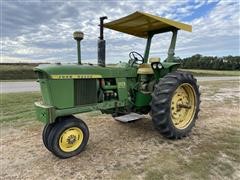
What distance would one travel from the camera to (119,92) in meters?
4.04

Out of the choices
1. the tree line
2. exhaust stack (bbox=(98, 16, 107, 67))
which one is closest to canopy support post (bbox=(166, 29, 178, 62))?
exhaust stack (bbox=(98, 16, 107, 67))

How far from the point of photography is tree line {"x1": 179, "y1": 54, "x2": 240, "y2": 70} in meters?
42.1

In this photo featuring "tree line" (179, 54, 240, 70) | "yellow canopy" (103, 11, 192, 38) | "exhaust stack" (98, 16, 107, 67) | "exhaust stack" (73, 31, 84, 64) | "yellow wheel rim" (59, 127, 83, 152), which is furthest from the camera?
"tree line" (179, 54, 240, 70)

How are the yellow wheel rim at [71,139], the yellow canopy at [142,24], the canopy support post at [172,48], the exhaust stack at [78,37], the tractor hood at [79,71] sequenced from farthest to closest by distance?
the canopy support post at [172,48] → the yellow canopy at [142,24] → the exhaust stack at [78,37] → the yellow wheel rim at [71,139] → the tractor hood at [79,71]

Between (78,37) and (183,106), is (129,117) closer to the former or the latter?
(183,106)

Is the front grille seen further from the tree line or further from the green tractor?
the tree line

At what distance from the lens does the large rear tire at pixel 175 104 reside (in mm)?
3762

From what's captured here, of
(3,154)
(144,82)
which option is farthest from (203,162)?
(3,154)

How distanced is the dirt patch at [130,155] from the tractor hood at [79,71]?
3.87 ft

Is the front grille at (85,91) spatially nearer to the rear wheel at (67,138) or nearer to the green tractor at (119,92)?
the green tractor at (119,92)

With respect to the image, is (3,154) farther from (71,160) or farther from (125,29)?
(125,29)

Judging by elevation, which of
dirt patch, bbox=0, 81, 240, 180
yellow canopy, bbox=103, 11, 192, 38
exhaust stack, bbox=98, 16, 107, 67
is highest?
yellow canopy, bbox=103, 11, 192, 38

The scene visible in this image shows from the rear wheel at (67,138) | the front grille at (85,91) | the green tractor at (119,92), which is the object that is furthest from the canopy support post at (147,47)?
the rear wheel at (67,138)

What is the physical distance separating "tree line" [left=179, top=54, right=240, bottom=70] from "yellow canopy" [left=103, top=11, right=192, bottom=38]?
38.9 meters
